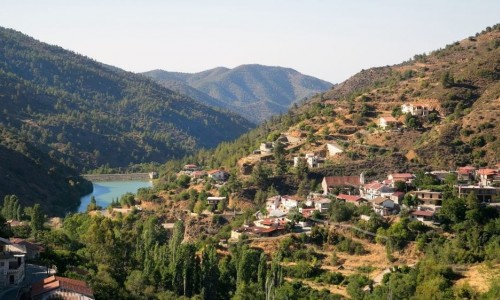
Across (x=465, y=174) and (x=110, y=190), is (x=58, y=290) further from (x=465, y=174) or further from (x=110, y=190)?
(x=110, y=190)

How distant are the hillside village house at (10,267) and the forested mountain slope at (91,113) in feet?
189

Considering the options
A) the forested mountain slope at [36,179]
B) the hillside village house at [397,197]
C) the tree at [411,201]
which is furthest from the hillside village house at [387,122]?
the forested mountain slope at [36,179]

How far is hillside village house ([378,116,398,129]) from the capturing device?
173 feet

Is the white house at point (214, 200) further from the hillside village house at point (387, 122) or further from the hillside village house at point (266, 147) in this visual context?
the hillside village house at point (387, 122)

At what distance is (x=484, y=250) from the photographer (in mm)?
31844

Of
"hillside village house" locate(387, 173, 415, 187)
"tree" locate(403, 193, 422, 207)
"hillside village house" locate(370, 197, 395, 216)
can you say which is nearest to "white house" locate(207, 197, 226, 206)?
"hillside village house" locate(387, 173, 415, 187)

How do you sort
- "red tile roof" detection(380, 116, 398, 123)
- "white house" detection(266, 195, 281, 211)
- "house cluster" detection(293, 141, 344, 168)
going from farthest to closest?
"red tile roof" detection(380, 116, 398, 123)
"house cluster" detection(293, 141, 344, 168)
"white house" detection(266, 195, 281, 211)

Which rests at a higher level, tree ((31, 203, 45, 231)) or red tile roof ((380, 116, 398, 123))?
red tile roof ((380, 116, 398, 123))

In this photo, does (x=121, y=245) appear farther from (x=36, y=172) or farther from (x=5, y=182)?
(x=36, y=172)

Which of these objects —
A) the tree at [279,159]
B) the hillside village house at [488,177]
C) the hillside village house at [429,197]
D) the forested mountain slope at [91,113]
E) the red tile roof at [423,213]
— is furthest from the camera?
the forested mountain slope at [91,113]

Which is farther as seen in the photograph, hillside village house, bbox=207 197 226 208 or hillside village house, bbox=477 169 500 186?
hillside village house, bbox=207 197 226 208

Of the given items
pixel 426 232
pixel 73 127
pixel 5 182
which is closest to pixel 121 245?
pixel 426 232

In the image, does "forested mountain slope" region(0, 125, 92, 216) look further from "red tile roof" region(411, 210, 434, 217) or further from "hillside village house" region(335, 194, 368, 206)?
"red tile roof" region(411, 210, 434, 217)

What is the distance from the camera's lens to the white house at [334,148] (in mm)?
50531
